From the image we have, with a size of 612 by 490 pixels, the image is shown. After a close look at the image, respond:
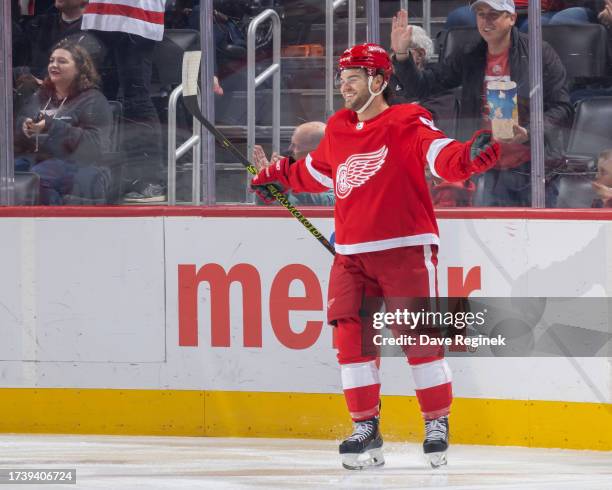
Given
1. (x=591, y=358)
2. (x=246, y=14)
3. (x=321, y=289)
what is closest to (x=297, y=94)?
(x=246, y=14)

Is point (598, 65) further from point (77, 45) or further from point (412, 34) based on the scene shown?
point (77, 45)

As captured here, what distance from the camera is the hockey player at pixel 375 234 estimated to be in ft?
14.1

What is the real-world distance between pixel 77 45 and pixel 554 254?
2.05 metres

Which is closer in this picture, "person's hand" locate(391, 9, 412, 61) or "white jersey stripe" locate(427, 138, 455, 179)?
"white jersey stripe" locate(427, 138, 455, 179)

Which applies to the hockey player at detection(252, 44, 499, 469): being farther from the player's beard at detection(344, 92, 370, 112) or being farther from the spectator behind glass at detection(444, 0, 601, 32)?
the spectator behind glass at detection(444, 0, 601, 32)

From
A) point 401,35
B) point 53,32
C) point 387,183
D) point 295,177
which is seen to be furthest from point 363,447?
point 53,32

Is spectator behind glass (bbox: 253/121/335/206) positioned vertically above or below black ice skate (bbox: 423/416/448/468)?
above

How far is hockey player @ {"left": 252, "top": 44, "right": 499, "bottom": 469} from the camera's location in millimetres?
4297

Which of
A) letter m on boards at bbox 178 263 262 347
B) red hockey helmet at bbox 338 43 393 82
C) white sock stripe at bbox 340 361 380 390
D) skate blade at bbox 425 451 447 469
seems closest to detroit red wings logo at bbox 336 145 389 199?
red hockey helmet at bbox 338 43 393 82

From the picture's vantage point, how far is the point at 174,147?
5223mm

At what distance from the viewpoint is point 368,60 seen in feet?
14.3

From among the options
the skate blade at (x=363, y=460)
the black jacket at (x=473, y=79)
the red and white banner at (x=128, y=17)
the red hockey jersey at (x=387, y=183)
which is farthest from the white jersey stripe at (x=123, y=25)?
the skate blade at (x=363, y=460)

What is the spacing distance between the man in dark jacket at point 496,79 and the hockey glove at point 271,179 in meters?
0.62

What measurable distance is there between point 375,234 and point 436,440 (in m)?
0.70
